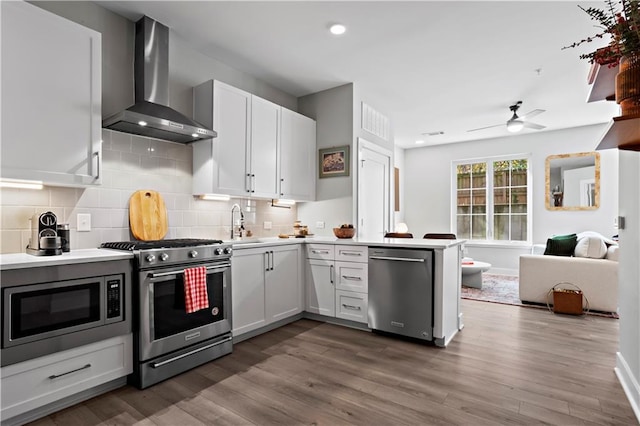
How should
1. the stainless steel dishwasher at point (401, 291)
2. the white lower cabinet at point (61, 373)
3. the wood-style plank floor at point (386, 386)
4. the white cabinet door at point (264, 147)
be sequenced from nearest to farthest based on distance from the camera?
the white lower cabinet at point (61, 373) < the wood-style plank floor at point (386, 386) < the stainless steel dishwasher at point (401, 291) < the white cabinet door at point (264, 147)

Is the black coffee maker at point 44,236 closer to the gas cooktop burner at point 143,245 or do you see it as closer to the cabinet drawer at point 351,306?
the gas cooktop burner at point 143,245

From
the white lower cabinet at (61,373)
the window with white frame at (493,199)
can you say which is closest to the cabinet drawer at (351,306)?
the white lower cabinet at (61,373)

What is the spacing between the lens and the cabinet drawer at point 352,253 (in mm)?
3447

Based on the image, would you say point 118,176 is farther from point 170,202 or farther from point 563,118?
point 563,118

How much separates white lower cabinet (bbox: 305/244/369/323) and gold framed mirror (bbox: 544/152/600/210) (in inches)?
201

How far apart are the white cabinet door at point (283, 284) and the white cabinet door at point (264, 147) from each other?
71cm

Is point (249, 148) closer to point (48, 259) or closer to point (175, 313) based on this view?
point (175, 313)

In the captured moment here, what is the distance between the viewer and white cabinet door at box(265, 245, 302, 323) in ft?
11.3

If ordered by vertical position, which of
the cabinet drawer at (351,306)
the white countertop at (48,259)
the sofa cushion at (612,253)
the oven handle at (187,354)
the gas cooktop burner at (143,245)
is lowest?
the oven handle at (187,354)

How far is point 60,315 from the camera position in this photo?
2.00 m

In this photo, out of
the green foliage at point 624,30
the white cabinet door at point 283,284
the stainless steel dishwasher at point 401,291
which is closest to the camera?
the green foliage at point 624,30

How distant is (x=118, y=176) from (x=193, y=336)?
144cm

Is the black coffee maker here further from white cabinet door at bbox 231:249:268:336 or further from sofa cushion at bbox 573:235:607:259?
sofa cushion at bbox 573:235:607:259

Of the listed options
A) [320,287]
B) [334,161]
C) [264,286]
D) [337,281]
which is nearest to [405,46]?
[334,161]
